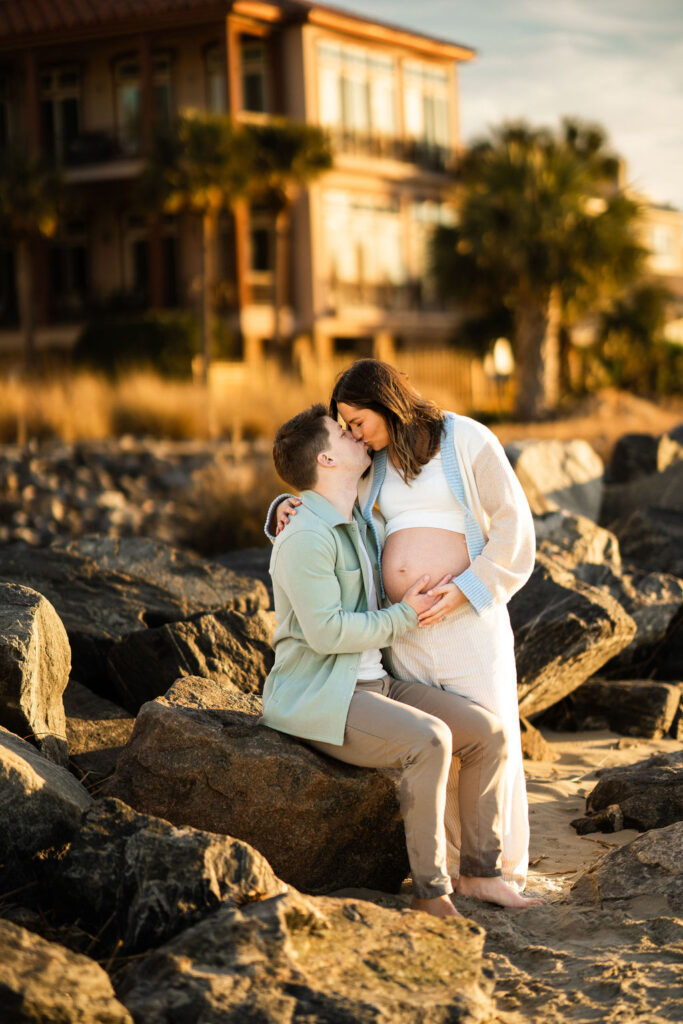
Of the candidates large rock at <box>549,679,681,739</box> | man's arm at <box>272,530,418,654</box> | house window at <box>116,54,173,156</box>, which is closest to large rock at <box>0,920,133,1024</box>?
man's arm at <box>272,530,418,654</box>

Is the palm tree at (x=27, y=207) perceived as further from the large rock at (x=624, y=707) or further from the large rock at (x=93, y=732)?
the large rock at (x=93, y=732)

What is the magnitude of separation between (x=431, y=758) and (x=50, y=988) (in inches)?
55.4

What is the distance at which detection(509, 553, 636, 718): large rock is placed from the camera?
6.17 meters

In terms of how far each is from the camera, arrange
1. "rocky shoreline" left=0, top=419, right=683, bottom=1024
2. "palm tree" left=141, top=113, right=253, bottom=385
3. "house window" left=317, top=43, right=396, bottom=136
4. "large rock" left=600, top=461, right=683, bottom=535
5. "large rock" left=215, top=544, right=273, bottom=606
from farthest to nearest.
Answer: "house window" left=317, top=43, right=396, bottom=136, "palm tree" left=141, top=113, right=253, bottom=385, "large rock" left=600, top=461, right=683, bottom=535, "large rock" left=215, top=544, right=273, bottom=606, "rocky shoreline" left=0, top=419, right=683, bottom=1024

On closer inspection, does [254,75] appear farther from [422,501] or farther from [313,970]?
[313,970]

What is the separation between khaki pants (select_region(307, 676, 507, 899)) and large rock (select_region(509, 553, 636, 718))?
1.98m

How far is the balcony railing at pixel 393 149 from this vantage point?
96.3 feet

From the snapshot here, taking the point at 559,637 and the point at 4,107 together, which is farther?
the point at 4,107

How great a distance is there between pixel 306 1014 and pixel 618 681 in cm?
449

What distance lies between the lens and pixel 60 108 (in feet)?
97.4

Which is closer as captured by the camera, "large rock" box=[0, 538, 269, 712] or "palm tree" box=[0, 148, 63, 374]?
"large rock" box=[0, 538, 269, 712]

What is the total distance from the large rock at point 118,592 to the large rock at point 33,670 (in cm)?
62

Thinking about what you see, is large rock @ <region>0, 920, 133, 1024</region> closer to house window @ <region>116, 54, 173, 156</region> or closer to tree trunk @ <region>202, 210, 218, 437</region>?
tree trunk @ <region>202, 210, 218, 437</region>

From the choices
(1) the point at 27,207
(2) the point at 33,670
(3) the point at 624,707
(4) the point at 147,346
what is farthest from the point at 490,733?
(1) the point at 27,207
